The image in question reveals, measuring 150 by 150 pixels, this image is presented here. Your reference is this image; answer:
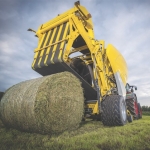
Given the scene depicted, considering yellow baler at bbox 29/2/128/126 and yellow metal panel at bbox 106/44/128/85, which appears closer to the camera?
yellow baler at bbox 29/2/128/126

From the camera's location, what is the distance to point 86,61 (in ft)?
21.3

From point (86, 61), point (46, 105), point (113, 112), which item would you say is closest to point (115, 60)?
point (86, 61)

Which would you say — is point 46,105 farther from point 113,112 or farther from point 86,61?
point 86,61

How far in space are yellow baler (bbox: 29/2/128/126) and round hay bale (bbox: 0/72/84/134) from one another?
2.35 ft

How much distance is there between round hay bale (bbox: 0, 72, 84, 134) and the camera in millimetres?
3826

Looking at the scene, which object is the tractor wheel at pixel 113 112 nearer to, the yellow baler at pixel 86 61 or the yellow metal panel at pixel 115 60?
the yellow baler at pixel 86 61

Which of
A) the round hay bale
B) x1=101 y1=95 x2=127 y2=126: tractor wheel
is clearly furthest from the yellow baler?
the round hay bale

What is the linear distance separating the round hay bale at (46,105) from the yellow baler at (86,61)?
0.72m

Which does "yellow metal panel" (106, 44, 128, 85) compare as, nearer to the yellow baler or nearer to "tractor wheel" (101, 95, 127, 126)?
the yellow baler

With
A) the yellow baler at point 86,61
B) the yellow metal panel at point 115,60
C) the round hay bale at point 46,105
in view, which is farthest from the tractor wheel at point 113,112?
the yellow metal panel at point 115,60

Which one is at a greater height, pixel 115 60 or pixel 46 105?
pixel 115 60

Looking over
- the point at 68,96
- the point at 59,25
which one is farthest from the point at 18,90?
the point at 59,25

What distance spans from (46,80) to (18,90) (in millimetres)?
1053

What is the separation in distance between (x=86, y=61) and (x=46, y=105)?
308 cm
